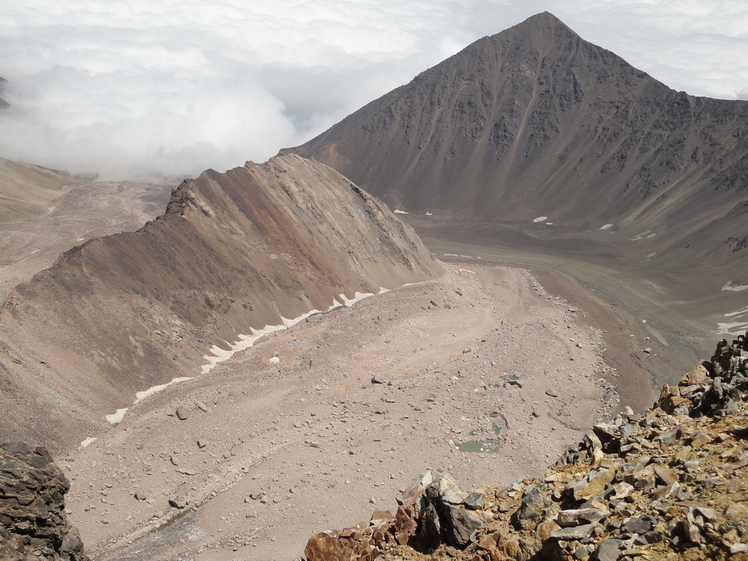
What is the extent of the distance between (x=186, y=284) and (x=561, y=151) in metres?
89.3

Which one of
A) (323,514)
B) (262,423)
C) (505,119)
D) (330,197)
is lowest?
(323,514)

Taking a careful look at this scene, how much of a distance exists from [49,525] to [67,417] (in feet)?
39.6

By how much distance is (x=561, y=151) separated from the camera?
Result: 11031 cm

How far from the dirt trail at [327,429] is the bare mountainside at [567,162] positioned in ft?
85.0

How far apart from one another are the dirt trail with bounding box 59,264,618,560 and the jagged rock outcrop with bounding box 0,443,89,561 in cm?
517

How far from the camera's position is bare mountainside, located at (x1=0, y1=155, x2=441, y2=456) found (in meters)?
29.0

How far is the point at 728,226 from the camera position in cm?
7025

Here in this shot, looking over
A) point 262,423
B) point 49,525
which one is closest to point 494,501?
point 49,525

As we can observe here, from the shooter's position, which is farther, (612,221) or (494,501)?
(612,221)

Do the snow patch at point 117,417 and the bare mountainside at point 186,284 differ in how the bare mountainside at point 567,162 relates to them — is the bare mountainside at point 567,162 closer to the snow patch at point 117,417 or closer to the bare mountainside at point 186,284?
the bare mountainside at point 186,284

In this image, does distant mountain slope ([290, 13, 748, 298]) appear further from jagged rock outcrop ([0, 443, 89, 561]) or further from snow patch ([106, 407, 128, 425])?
A: jagged rock outcrop ([0, 443, 89, 561])

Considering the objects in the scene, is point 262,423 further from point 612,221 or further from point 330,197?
point 612,221

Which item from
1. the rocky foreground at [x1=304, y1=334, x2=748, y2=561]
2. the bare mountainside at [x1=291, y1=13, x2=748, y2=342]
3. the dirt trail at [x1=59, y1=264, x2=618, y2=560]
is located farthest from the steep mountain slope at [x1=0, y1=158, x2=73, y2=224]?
the rocky foreground at [x1=304, y1=334, x2=748, y2=561]

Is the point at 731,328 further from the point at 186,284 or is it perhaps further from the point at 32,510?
the point at 32,510
